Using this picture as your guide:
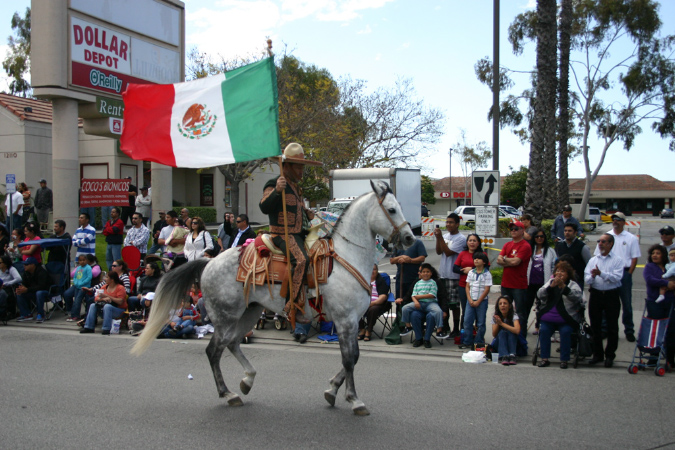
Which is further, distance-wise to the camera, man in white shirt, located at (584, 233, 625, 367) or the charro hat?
man in white shirt, located at (584, 233, 625, 367)

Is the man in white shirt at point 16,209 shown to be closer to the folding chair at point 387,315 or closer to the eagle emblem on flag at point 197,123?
the folding chair at point 387,315

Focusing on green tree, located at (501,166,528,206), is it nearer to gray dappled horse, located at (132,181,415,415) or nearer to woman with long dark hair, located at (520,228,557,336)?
woman with long dark hair, located at (520,228,557,336)

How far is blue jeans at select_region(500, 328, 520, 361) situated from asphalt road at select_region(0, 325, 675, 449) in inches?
11.6

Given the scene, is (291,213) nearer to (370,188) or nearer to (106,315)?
(106,315)

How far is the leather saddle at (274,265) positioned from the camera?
18.8ft

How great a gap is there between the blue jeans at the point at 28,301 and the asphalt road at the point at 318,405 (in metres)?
3.11

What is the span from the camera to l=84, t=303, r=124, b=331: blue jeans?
10.3 metres

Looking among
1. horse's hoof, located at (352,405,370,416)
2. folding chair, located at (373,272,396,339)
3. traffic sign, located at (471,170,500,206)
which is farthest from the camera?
traffic sign, located at (471,170,500,206)

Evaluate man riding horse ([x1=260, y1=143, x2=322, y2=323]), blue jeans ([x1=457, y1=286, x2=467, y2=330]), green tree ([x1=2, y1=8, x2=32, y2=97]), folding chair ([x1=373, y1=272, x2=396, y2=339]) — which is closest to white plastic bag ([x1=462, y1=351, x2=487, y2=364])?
blue jeans ([x1=457, y1=286, x2=467, y2=330])

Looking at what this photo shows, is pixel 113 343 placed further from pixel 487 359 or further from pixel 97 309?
pixel 487 359

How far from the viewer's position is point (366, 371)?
7.45 meters

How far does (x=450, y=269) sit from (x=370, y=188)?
13644 mm

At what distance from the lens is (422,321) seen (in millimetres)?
9047

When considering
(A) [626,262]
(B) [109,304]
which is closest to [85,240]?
(B) [109,304]
